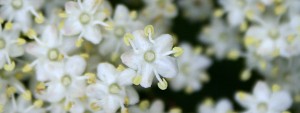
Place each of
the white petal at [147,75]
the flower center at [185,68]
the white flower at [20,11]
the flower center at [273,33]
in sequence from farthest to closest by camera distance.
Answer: the flower center at [185,68] < the flower center at [273,33] < the white flower at [20,11] < the white petal at [147,75]

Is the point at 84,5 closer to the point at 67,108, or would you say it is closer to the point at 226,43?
the point at 67,108

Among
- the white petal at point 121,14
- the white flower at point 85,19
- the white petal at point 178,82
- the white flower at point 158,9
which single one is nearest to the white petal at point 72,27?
the white flower at point 85,19

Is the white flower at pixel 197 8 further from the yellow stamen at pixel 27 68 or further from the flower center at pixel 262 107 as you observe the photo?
the yellow stamen at pixel 27 68

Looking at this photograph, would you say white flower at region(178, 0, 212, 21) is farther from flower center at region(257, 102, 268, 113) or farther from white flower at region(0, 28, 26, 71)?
white flower at region(0, 28, 26, 71)

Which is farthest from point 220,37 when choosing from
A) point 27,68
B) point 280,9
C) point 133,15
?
point 27,68

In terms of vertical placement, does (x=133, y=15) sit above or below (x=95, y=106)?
above

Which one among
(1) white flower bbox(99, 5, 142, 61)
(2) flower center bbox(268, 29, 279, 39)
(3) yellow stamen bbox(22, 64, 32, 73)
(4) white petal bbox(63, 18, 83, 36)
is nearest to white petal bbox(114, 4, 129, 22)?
(1) white flower bbox(99, 5, 142, 61)

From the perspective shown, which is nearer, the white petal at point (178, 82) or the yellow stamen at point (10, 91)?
the yellow stamen at point (10, 91)

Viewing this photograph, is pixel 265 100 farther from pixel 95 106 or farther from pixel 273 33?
pixel 95 106
